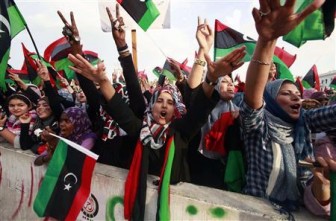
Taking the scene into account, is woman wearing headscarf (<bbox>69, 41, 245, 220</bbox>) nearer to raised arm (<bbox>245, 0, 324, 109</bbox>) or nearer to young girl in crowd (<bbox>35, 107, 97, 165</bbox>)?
raised arm (<bbox>245, 0, 324, 109</bbox>)

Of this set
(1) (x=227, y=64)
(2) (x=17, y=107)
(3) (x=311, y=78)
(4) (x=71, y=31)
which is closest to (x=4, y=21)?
(2) (x=17, y=107)

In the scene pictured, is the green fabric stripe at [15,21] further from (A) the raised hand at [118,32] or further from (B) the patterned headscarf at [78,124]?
(A) the raised hand at [118,32]

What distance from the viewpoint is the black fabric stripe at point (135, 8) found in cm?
442

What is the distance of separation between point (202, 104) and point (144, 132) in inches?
21.3

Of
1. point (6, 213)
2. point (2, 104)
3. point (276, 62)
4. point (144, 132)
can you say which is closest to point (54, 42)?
point (2, 104)

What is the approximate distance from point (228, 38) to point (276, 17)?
12.6ft

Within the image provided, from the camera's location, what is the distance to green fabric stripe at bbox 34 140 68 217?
2.70 m

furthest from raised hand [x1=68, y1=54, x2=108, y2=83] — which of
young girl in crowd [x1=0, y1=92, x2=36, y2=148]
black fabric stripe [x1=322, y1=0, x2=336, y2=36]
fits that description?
young girl in crowd [x1=0, y1=92, x2=36, y2=148]

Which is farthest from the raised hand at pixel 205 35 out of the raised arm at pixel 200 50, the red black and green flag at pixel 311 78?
the red black and green flag at pixel 311 78

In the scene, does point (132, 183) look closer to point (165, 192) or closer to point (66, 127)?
point (165, 192)

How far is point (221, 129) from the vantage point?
2.71 m

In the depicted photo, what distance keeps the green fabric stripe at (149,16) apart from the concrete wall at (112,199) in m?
2.31

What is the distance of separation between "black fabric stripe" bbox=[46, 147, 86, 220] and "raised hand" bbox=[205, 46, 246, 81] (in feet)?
4.21

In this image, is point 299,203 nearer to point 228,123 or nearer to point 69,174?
point 228,123
